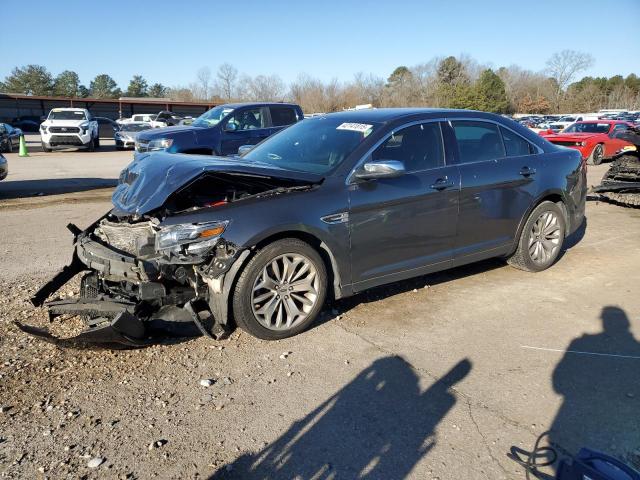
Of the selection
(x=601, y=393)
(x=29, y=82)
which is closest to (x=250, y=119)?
(x=601, y=393)

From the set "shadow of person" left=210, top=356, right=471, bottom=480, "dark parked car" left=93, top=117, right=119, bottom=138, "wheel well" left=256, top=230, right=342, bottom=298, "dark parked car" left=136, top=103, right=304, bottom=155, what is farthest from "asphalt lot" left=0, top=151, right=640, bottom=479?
"dark parked car" left=93, top=117, right=119, bottom=138

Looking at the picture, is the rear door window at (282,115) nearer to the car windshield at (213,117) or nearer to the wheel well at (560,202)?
the car windshield at (213,117)

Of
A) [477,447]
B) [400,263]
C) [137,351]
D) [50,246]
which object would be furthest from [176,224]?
[50,246]

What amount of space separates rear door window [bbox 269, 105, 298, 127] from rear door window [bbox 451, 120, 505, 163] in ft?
25.5

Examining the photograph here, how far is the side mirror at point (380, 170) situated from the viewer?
4.21 meters

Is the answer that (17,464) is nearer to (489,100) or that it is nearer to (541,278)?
(541,278)

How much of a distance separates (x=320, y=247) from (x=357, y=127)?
1.30 m

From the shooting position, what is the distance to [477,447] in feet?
9.33

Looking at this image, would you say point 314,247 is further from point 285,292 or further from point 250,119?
point 250,119

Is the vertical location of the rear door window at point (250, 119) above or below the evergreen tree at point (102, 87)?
below

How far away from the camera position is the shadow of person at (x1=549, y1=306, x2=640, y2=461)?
2916 mm

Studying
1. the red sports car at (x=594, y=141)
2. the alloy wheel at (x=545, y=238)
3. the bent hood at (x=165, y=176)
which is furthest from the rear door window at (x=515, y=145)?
the red sports car at (x=594, y=141)

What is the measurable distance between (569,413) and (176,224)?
115 inches

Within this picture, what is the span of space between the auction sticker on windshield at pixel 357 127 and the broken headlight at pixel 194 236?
5.54 ft
